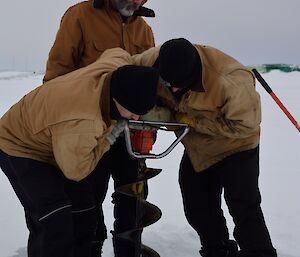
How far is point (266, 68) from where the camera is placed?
2645 centimetres

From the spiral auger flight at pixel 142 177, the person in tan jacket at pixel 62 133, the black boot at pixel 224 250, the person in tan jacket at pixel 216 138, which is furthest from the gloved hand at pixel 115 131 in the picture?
the black boot at pixel 224 250

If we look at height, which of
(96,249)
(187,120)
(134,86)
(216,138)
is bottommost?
(96,249)

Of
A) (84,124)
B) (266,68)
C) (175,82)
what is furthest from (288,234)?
(266,68)

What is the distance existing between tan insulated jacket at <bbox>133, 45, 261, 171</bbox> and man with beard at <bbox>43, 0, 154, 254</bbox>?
406 millimetres

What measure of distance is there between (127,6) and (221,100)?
2.82ft

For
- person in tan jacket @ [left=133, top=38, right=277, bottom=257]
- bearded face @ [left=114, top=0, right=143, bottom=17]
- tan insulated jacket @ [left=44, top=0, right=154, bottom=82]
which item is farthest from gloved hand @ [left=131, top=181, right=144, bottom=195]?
bearded face @ [left=114, top=0, right=143, bottom=17]

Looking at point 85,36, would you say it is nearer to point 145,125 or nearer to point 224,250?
point 145,125

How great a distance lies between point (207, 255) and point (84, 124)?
58.6 inches

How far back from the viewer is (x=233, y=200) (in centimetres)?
297

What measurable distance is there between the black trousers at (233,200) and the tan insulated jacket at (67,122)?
0.87 m

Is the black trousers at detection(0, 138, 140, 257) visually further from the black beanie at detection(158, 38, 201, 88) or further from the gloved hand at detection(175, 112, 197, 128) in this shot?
the black beanie at detection(158, 38, 201, 88)

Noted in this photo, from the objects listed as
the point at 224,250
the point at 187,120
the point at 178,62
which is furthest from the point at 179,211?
the point at 178,62

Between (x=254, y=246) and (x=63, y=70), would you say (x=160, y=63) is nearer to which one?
(x=63, y=70)

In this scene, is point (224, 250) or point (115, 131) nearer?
point (115, 131)
